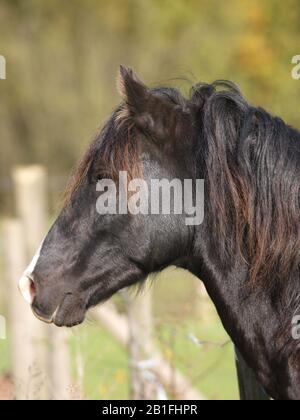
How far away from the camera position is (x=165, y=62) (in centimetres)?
2092

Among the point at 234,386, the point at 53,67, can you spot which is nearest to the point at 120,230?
the point at 234,386

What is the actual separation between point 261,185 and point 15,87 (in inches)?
739

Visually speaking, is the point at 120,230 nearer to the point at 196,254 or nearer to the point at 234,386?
the point at 196,254

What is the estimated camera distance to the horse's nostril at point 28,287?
320cm

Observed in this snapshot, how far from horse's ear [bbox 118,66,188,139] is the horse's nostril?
2.57ft

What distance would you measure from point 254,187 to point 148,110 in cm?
53

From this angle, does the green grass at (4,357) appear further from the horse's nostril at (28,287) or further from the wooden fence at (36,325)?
the horse's nostril at (28,287)

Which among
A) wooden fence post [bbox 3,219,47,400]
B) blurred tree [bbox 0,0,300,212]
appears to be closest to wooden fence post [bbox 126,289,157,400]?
wooden fence post [bbox 3,219,47,400]

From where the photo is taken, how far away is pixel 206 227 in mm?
3174

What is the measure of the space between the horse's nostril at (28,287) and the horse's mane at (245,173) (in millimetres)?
460

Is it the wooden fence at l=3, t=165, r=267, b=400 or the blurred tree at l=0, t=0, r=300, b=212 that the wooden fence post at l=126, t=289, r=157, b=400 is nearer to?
the wooden fence at l=3, t=165, r=267, b=400

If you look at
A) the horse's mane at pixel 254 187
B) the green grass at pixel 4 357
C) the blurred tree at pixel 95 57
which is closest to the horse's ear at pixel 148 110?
A: the horse's mane at pixel 254 187

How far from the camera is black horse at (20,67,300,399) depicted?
3062mm

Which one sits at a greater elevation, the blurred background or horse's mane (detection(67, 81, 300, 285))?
the blurred background
